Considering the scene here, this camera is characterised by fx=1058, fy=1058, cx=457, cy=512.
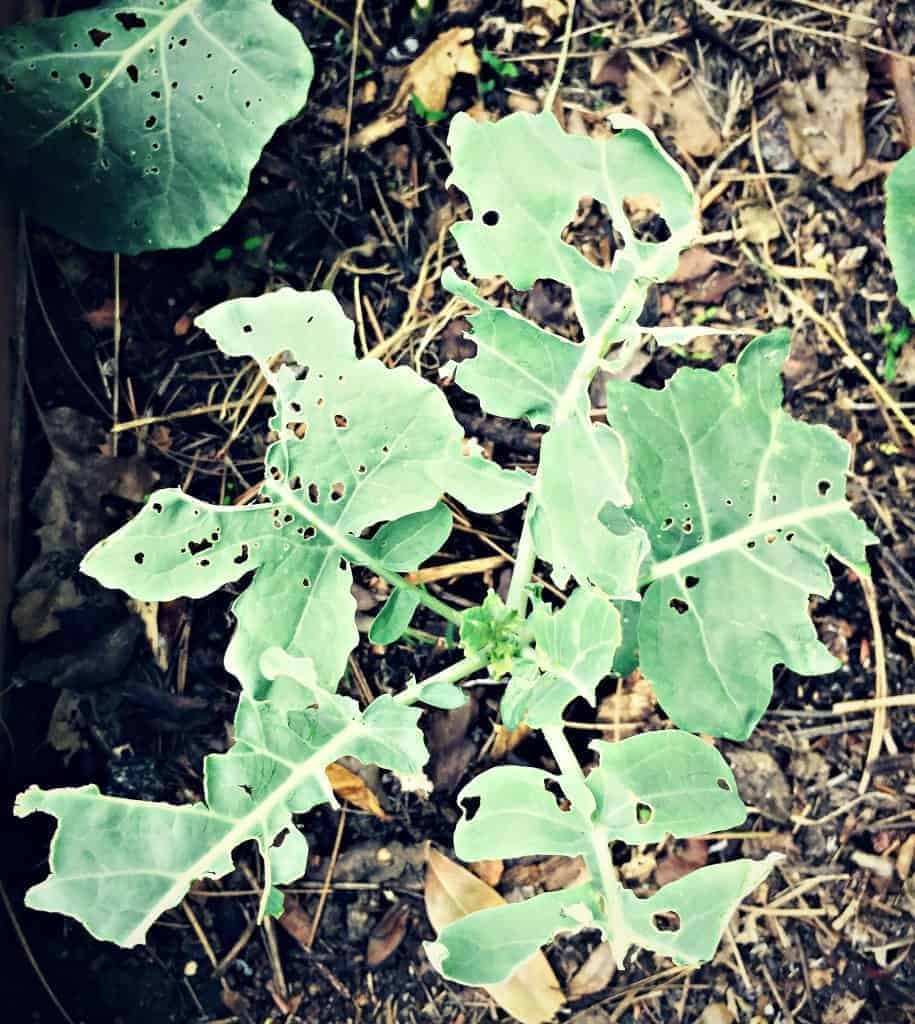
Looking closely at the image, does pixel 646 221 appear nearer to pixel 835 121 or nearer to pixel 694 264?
pixel 694 264

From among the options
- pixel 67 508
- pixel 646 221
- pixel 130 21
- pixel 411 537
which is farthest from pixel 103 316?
pixel 646 221

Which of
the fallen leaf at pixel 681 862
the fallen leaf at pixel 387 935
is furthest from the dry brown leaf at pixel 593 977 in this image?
the fallen leaf at pixel 387 935

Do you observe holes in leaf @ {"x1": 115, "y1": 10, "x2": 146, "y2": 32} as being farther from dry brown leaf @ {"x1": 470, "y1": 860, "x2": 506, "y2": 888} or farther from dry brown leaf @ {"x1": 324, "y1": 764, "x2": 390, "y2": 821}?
dry brown leaf @ {"x1": 470, "y1": 860, "x2": 506, "y2": 888}

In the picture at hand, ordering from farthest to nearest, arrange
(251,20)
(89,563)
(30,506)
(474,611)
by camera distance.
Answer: (30,506), (251,20), (474,611), (89,563)

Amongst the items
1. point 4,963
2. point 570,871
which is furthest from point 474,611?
point 4,963

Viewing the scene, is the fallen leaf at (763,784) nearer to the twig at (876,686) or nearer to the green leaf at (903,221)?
the twig at (876,686)

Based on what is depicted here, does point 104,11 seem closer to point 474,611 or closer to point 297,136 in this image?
point 297,136

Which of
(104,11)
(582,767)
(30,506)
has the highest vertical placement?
(104,11)
